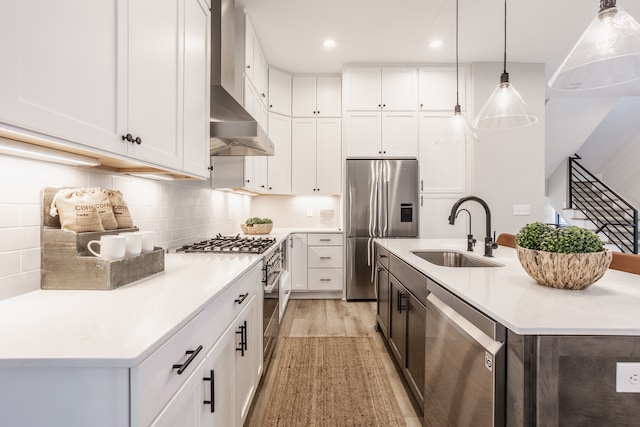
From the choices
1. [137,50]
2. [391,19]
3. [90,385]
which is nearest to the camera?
[90,385]

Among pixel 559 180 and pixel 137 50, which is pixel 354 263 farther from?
pixel 559 180

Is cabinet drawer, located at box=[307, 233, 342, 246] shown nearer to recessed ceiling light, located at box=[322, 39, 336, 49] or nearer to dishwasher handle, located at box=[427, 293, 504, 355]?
recessed ceiling light, located at box=[322, 39, 336, 49]

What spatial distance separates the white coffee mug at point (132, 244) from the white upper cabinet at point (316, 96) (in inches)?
131

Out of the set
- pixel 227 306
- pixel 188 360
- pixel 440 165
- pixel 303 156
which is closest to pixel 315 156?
pixel 303 156

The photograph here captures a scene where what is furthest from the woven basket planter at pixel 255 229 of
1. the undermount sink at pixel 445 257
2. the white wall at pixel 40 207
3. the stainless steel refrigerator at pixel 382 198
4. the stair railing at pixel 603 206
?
the stair railing at pixel 603 206

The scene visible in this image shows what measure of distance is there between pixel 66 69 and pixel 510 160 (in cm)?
434

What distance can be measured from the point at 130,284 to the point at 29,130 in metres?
0.63

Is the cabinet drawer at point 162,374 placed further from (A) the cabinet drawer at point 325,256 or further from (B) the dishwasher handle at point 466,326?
(A) the cabinet drawer at point 325,256

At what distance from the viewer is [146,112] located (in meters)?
1.23

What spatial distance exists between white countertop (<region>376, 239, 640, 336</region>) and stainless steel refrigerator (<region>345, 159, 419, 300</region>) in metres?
2.33

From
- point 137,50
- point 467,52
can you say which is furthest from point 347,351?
point 467,52

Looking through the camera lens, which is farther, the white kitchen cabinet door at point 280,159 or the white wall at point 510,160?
the white kitchen cabinet door at point 280,159

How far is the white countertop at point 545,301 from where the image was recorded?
84 centimetres

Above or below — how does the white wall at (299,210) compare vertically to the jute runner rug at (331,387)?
above
